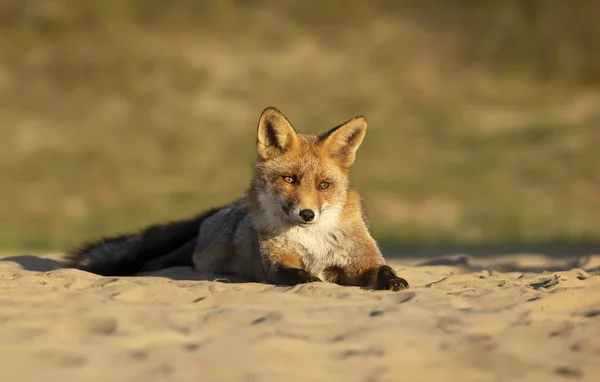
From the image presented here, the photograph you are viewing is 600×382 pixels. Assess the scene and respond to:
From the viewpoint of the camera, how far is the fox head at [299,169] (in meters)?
7.28

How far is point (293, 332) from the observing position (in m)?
5.48

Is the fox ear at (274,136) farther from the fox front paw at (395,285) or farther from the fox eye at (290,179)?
the fox front paw at (395,285)

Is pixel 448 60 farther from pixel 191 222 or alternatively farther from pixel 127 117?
pixel 191 222

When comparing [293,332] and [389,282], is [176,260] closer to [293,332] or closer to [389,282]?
[389,282]

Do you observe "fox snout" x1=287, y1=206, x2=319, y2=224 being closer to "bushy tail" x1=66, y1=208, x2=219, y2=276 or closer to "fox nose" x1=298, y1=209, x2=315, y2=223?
"fox nose" x1=298, y1=209, x2=315, y2=223

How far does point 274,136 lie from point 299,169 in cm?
46

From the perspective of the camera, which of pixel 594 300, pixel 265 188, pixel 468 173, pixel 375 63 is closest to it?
pixel 594 300

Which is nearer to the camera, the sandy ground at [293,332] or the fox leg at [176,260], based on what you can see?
the sandy ground at [293,332]

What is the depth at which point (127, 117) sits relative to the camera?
30.6 m

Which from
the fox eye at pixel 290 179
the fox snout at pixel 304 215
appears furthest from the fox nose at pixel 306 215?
the fox eye at pixel 290 179

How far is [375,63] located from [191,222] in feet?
89.8

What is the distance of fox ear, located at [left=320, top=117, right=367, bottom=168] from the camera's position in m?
7.73

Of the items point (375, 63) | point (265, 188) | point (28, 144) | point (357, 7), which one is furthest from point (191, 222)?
point (357, 7)

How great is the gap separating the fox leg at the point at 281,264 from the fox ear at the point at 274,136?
75 cm
